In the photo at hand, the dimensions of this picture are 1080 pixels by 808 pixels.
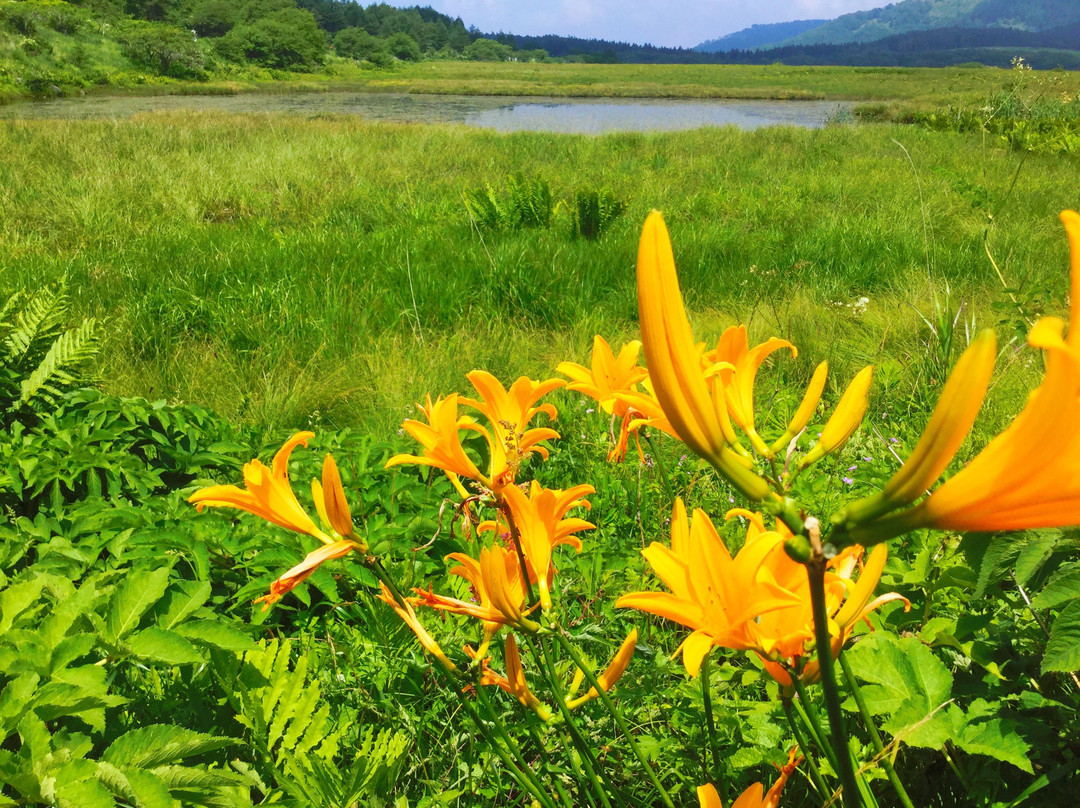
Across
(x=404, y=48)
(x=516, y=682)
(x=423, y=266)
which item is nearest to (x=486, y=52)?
(x=404, y=48)

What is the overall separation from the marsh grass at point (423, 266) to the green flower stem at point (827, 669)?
2279mm

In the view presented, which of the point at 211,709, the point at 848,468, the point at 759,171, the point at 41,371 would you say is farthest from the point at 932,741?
the point at 759,171

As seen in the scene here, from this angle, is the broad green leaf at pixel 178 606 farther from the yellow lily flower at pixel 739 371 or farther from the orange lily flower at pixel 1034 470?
the orange lily flower at pixel 1034 470

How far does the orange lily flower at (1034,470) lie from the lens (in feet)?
0.90

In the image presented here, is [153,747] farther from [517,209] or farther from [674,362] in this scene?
[517,209]

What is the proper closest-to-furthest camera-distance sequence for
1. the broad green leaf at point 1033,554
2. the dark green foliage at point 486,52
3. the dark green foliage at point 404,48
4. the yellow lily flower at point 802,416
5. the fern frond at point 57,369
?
the yellow lily flower at point 802,416 < the broad green leaf at point 1033,554 < the fern frond at point 57,369 < the dark green foliage at point 404,48 < the dark green foliage at point 486,52

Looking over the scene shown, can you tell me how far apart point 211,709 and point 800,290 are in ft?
14.5

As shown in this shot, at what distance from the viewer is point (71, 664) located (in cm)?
109

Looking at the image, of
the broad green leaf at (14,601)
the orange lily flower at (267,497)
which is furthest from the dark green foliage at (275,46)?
the orange lily flower at (267,497)

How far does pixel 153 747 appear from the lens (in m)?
0.87

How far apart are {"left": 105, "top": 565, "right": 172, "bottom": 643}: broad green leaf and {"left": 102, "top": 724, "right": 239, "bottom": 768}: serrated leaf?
0.22 metres

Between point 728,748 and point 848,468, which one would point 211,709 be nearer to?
point 728,748

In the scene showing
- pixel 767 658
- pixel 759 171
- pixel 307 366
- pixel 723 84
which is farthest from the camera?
pixel 723 84

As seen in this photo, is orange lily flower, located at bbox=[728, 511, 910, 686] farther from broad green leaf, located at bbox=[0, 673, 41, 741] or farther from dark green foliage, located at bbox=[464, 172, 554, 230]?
dark green foliage, located at bbox=[464, 172, 554, 230]
